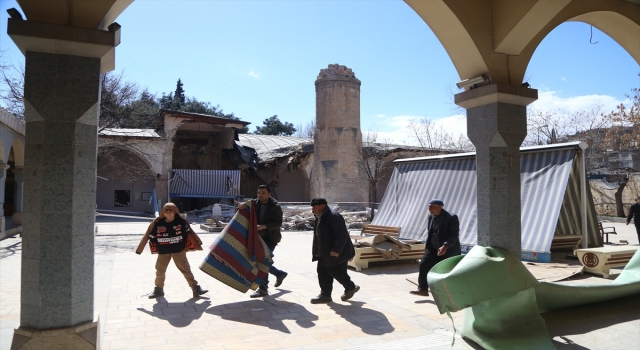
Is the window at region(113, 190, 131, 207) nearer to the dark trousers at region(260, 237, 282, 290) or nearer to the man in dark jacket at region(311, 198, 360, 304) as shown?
the dark trousers at region(260, 237, 282, 290)

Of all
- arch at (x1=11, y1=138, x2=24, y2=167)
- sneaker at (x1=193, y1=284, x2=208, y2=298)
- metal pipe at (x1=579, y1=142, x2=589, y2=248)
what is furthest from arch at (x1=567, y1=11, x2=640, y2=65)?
arch at (x1=11, y1=138, x2=24, y2=167)

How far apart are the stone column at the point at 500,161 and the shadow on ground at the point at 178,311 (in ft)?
11.7

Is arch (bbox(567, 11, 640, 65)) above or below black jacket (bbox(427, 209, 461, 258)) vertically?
above

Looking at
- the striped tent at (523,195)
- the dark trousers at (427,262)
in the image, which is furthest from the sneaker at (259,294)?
the striped tent at (523,195)

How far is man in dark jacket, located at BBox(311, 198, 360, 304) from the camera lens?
233 inches

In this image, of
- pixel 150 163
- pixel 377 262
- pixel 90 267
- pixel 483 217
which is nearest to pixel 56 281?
pixel 90 267

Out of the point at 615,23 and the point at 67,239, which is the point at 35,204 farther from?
the point at 615,23

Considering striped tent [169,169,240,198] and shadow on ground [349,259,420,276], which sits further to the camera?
striped tent [169,169,240,198]

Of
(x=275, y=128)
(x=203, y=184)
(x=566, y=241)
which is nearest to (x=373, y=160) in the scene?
(x=203, y=184)

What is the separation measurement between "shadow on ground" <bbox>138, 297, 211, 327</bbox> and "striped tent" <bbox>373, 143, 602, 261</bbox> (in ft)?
21.9

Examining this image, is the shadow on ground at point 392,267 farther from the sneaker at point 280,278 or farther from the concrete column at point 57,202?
the concrete column at point 57,202

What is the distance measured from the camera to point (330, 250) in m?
5.95

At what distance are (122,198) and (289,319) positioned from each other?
886 inches

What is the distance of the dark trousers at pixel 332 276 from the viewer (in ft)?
19.6
